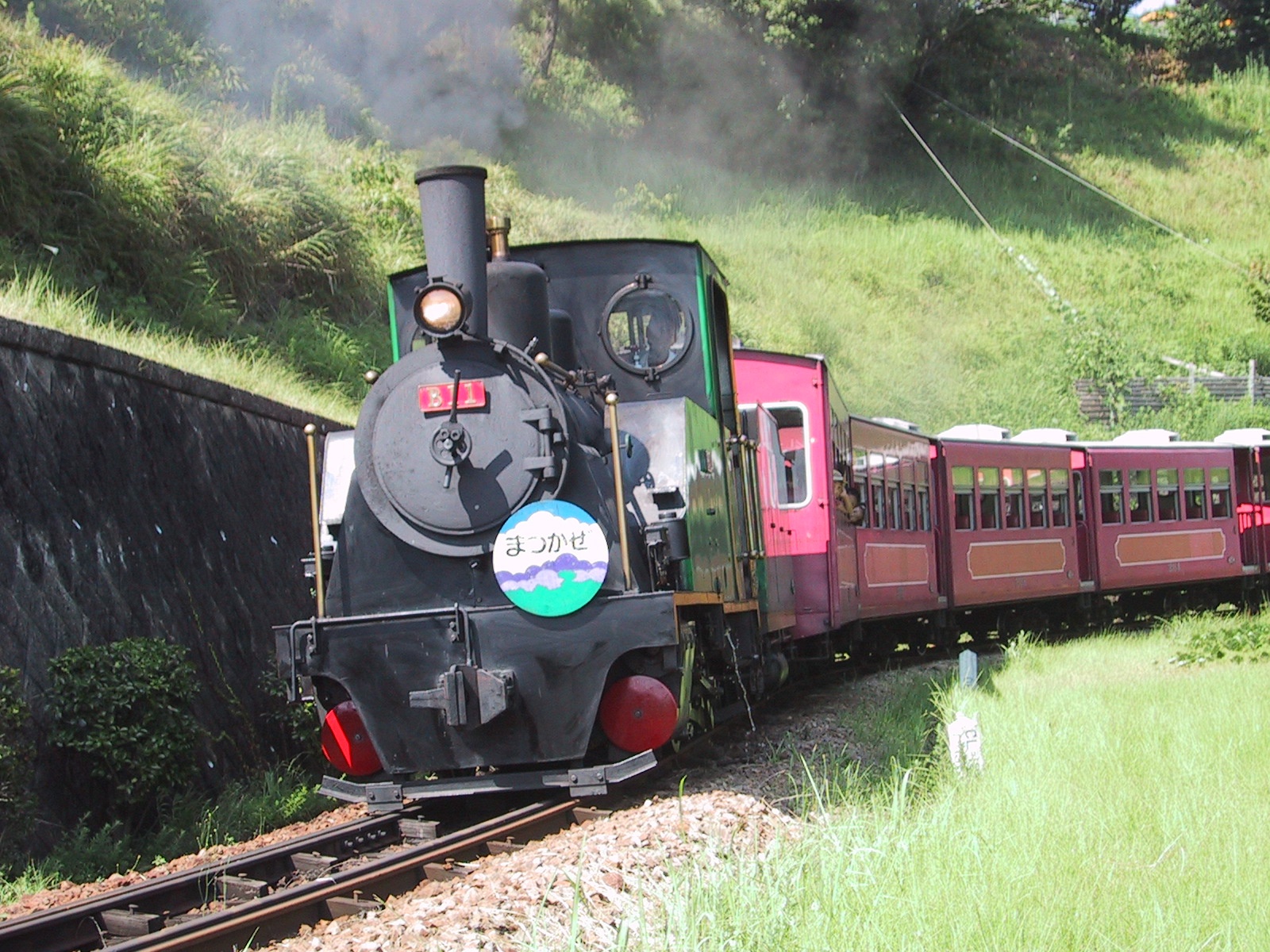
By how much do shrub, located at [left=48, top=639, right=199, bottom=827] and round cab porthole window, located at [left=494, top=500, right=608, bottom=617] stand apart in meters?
2.06

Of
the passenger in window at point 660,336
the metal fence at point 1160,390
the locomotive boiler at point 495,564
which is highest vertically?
the metal fence at point 1160,390

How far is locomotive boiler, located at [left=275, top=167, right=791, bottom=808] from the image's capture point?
6.35 m

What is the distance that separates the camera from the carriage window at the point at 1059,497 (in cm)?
1731

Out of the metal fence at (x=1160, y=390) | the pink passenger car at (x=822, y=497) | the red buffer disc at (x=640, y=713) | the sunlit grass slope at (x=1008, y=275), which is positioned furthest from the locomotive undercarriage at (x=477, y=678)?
the metal fence at (x=1160, y=390)

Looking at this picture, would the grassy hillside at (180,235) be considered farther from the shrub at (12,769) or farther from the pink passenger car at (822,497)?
the shrub at (12,769)

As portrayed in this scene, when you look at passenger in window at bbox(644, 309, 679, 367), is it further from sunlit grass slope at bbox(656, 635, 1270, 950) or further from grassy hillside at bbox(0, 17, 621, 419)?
grassy hillside at bbox(0, 17, 621, 419)

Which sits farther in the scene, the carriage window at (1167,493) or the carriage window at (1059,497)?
the carriage window at (1167,493)

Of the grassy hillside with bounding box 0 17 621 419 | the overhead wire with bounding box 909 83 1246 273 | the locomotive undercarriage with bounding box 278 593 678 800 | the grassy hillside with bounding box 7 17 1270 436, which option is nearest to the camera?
the locomotive undercarriage with bounding box 278 593 678 800

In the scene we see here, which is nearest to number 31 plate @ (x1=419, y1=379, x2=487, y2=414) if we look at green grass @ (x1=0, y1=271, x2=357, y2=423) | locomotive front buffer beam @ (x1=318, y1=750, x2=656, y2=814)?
locomotive front buffer beam @ (x1=318, y1=750, x2=656, y2=814)

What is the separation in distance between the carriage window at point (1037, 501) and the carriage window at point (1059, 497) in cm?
19

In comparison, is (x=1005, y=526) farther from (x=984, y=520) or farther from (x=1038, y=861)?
(x=1038, y=861)

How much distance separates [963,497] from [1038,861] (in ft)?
37.6

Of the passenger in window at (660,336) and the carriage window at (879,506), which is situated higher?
the passenger in window at (660,336)

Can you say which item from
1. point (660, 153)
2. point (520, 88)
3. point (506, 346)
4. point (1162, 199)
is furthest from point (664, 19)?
point (506, 346)
